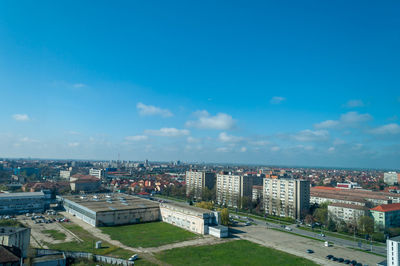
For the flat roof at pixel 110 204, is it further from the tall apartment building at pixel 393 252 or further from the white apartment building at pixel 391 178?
the white apartment building at pixel 391 178

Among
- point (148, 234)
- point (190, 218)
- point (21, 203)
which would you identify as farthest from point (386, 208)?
point (21, 203)

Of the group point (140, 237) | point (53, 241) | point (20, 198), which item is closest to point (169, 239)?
point (140, 237)

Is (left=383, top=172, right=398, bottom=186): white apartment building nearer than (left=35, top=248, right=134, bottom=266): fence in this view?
No

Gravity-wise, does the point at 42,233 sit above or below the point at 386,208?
below

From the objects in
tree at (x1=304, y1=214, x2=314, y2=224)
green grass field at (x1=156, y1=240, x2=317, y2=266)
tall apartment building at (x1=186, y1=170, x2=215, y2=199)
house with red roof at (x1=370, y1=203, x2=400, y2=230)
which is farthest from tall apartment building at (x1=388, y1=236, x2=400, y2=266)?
tall apartment building at (x1=186, y1=170, x2=215, y2=199)

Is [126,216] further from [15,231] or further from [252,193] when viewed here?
[252,193]

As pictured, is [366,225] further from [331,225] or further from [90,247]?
[90,247]

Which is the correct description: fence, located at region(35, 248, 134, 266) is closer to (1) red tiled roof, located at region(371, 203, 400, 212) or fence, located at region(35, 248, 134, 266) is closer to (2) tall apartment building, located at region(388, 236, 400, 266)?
(2) tall apartment building, located at region(388, 236, 400, 266)
